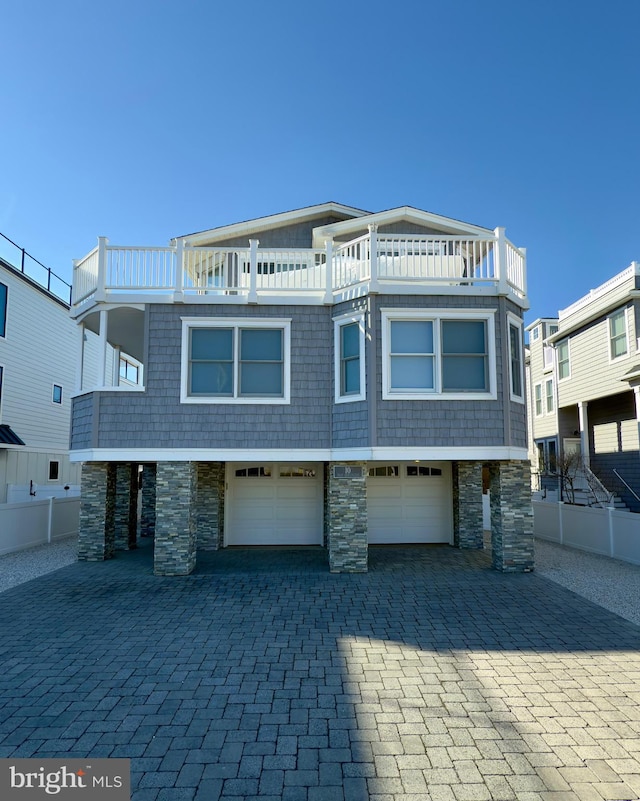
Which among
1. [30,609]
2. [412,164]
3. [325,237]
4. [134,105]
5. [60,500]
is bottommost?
[30,609]

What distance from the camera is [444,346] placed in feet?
32.5

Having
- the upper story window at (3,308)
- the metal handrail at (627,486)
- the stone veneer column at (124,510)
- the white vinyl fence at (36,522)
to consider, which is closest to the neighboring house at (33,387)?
the upper story window at (3,308)

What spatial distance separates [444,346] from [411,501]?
514 centimetres

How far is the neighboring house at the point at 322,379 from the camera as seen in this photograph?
973cm

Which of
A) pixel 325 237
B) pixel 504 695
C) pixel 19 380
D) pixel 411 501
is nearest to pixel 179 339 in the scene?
pixel 325 237

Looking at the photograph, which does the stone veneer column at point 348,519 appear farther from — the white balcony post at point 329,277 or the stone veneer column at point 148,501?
the stone veneer column at point 148,501

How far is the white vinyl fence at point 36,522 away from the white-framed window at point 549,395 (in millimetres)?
19256

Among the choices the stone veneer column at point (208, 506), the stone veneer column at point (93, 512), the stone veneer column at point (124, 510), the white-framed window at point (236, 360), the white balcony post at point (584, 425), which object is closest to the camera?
the white-framed window at point (236, 360)

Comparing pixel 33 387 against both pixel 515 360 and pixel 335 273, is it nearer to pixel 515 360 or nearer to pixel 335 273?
pixel 335 273

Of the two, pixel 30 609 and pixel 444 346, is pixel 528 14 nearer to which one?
pixel 444 346

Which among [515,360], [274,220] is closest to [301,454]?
[515,360]

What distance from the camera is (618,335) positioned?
1644 cm

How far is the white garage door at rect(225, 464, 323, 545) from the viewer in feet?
42.1
